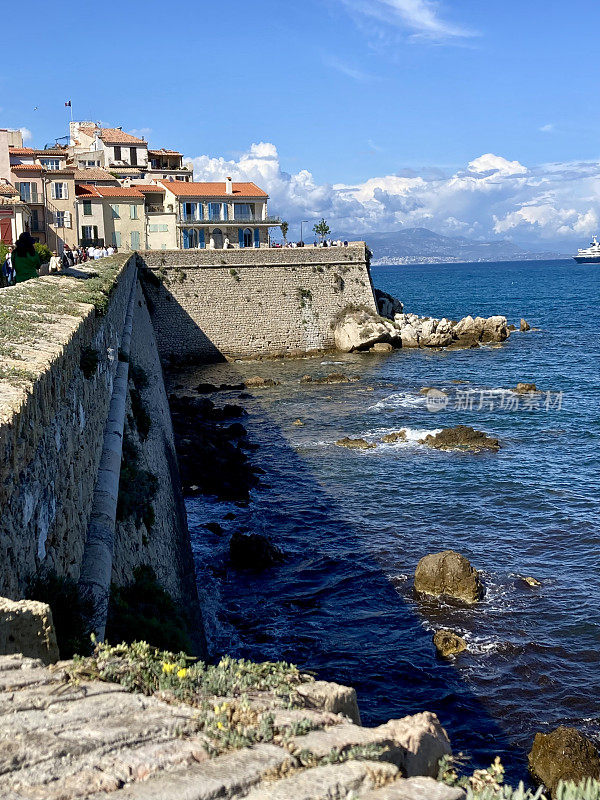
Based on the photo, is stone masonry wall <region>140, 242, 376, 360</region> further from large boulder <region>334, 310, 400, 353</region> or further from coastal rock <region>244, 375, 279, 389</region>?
coastal rock <region>244, 375, 279, 389</region>

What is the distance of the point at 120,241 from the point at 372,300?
731 inches

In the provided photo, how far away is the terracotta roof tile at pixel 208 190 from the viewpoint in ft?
193

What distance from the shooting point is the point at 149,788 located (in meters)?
2.96

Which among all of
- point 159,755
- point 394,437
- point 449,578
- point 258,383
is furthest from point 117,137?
point 159,755

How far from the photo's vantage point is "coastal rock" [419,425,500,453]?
1126 inches

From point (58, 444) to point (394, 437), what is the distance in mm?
23547

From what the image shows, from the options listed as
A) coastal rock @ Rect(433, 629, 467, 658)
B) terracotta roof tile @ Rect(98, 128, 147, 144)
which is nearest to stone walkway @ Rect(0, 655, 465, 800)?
coastal rock @ Rect(433, 629, 467, 658)

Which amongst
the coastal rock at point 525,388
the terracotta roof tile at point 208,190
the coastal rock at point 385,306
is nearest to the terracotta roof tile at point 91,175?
the terracotta roof tile at point 208,190

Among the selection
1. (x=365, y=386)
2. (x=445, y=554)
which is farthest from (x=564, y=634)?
(x=365, y=386)

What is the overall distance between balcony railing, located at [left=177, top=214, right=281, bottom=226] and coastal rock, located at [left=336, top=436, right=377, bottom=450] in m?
33.2

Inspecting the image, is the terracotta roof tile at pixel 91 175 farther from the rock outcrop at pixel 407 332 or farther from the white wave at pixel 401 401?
the white wave at pixel 401 401

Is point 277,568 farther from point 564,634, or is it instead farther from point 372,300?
point 372,300

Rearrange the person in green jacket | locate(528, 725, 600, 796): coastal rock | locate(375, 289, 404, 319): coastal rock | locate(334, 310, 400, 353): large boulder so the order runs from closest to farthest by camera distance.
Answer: locate(528, 725, 600, 796): coastal rock, the person in green jacket, locate(334, 310, 400, 353): large boulder, locate(375, 289, 404, 319): coastal rock

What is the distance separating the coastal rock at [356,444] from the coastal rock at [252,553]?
990cm
